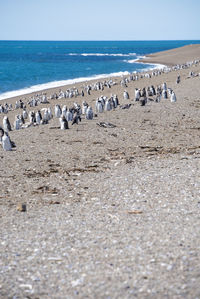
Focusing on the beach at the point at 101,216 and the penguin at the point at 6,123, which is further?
the penguin at the point at 6,123

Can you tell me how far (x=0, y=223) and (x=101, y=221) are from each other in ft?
5.90

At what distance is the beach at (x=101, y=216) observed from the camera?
5129mm

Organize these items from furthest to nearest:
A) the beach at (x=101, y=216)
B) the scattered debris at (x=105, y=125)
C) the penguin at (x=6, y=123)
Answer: the penguin at (x=6, y=123) → the scattered debris at (x=105, y=125) → the beach at (x=101, y=216)

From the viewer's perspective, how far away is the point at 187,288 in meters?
4.78

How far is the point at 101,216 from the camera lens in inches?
290

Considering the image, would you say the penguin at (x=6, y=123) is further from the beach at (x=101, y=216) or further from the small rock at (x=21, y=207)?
the small rock at (x=21, y=207)

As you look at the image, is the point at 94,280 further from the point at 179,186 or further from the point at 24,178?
the point at 24,178

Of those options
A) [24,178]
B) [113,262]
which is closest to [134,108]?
[24,178]

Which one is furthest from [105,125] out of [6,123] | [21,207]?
[21,207]

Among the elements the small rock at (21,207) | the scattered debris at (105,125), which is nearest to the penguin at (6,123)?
the scattered debris at (105,125)

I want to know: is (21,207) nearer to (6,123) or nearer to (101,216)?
(101,216)

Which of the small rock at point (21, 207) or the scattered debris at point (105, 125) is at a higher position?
the scattered debris at point (105, 125)

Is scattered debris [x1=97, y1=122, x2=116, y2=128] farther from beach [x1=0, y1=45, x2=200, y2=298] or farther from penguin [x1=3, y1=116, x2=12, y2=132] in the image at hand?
penguin [x1=3, y1=116, x2=12, y2=132]

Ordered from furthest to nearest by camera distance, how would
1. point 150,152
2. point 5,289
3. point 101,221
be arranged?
point 150,152, point 101,221, point 5,289
